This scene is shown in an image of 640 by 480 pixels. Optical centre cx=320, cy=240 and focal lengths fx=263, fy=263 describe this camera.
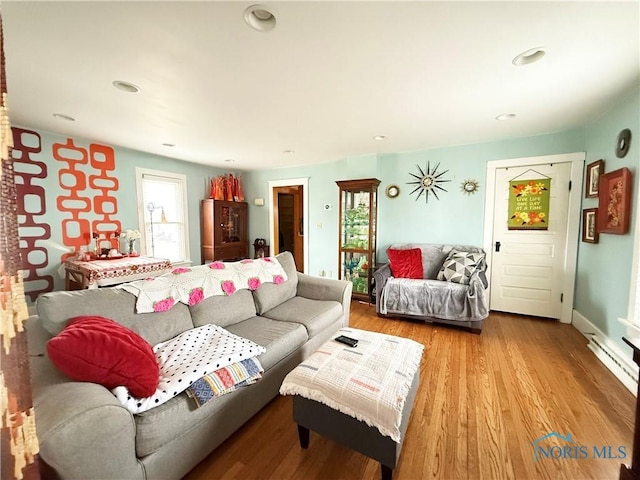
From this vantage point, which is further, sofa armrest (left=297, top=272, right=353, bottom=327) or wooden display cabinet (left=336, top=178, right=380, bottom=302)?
wooden display cabinet (left=336, top=178, right=380, bottom=302)

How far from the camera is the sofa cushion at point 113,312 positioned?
1336mm

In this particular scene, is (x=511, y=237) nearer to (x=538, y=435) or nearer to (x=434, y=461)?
(x=538, y=435)

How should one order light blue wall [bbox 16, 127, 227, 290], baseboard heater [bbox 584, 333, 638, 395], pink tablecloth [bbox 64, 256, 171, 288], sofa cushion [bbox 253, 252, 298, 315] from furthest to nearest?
light blue wall [bbox 16, 127, 227, 290] → pink tablecloth [bbox 64, 256, 171, 288] → sofa cushion [bbox 253, 252, 298, 315] → baseboard heater [bbox 584, 333, 638, 395]

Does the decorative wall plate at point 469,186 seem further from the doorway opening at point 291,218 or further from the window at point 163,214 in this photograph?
the window at point 163,214

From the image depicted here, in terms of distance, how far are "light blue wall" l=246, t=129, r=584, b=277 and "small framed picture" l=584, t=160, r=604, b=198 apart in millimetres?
367

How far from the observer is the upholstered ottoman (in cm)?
119

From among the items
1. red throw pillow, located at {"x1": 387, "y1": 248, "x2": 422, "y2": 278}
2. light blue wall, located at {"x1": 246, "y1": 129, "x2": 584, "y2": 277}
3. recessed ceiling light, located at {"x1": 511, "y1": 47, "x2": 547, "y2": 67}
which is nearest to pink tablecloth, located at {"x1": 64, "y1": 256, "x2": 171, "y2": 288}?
Answer: light blue wall, located at {"x1": 246, "y1": 129, "x2": 584, "y2": 277}

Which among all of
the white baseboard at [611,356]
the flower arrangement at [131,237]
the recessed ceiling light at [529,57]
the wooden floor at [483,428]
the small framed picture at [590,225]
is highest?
the recessed ceiling light at [529,57]

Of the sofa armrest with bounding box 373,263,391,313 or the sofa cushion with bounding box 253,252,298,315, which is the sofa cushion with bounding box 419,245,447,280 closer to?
the sofa armrest with bounding box 373,263,391,313

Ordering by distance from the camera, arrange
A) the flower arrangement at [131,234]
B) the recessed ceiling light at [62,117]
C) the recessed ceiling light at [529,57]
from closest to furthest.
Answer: the recessed ceiling light at [529,57], the recessed ceiling light at [62,117], the flower arrangement at [131,234]

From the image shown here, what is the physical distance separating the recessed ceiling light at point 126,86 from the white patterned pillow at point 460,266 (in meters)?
3.55

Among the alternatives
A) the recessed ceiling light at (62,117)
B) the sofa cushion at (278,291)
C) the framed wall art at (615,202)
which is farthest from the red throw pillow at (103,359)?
the framed wall art at (615,202)

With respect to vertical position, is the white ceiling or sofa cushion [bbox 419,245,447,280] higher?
the white ceiling

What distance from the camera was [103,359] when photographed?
1.13 meters
